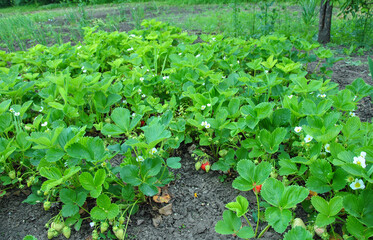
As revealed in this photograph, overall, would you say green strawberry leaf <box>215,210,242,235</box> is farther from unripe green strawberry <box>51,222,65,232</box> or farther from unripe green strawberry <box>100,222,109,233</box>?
unripe green strawberry <box>51,222,65,232</box>

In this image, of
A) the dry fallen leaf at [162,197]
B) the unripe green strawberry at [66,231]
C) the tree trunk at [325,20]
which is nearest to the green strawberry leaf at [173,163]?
the dry fallen leaf at [162,197]

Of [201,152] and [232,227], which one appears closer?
[232,227]

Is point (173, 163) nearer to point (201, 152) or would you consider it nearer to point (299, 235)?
point (201, 152)

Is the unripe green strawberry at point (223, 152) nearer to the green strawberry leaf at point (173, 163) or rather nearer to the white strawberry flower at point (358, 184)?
the green strawberry leaf at point (173, 163)

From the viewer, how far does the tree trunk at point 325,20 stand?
374 cm

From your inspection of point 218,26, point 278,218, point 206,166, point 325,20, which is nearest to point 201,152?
point 206,166

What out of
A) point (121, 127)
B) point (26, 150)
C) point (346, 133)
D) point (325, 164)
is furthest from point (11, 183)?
point (346, 133)

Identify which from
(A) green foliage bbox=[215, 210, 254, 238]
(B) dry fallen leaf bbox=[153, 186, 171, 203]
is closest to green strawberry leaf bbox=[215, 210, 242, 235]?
(A) green foliage bbox=[215, 210, 254, 238]

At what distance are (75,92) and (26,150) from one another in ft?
1.75

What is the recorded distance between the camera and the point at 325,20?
3832 millimetres

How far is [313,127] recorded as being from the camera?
1.50 m

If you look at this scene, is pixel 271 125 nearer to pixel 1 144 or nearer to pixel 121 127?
pixel 121 127

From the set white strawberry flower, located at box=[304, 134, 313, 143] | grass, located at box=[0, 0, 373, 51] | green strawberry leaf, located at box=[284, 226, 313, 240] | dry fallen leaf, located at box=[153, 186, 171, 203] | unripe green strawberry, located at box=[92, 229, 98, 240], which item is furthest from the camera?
grass, located at box=[0, 0, 373, 51]

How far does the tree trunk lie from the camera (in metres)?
3.74
